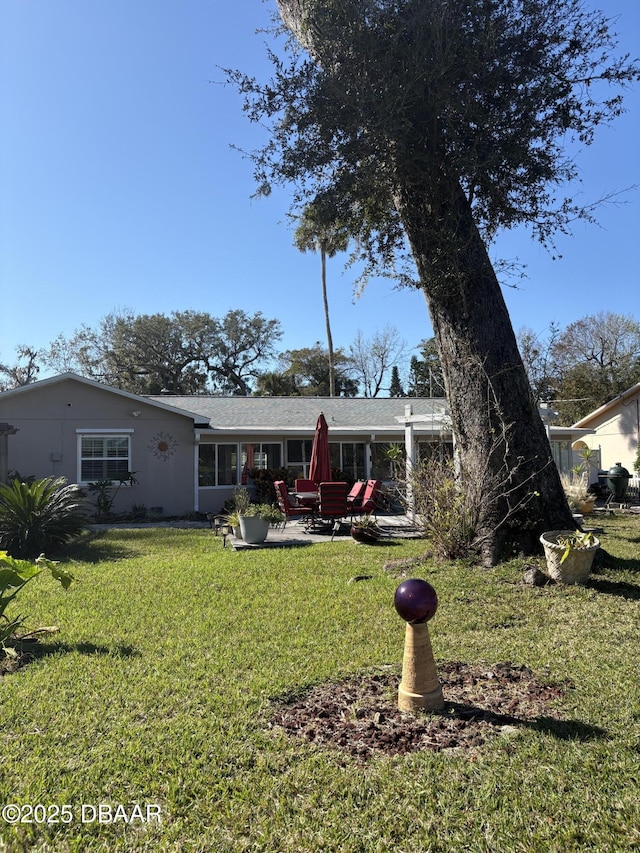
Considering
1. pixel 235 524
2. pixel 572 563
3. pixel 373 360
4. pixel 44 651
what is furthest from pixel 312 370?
pixel 44 651

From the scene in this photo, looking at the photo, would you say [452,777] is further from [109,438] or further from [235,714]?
[109,438]

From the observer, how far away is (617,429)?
70.4ft

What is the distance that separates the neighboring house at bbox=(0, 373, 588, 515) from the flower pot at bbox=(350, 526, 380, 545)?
11.9ft

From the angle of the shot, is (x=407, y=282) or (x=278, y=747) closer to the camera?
(x=278, y=747)

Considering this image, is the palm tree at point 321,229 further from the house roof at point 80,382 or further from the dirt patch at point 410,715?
the house roof at point 80,382

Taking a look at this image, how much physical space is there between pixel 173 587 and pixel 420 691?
Result: 4.36 metres

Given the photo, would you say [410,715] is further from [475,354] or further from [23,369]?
[23,369]

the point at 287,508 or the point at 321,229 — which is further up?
the point at 321,229

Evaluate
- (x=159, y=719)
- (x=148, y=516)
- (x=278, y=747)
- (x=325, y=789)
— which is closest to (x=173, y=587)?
(x=159, y=719)

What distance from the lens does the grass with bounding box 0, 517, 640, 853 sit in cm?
235

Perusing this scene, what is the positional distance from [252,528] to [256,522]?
0.13m

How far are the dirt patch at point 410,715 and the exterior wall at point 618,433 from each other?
63.8 ft

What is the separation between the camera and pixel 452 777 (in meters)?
2.70

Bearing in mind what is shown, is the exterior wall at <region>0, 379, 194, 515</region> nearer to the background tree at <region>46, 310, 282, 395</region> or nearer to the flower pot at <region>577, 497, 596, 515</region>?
the flower pot at <region>577, 497, 596, 515</region>
